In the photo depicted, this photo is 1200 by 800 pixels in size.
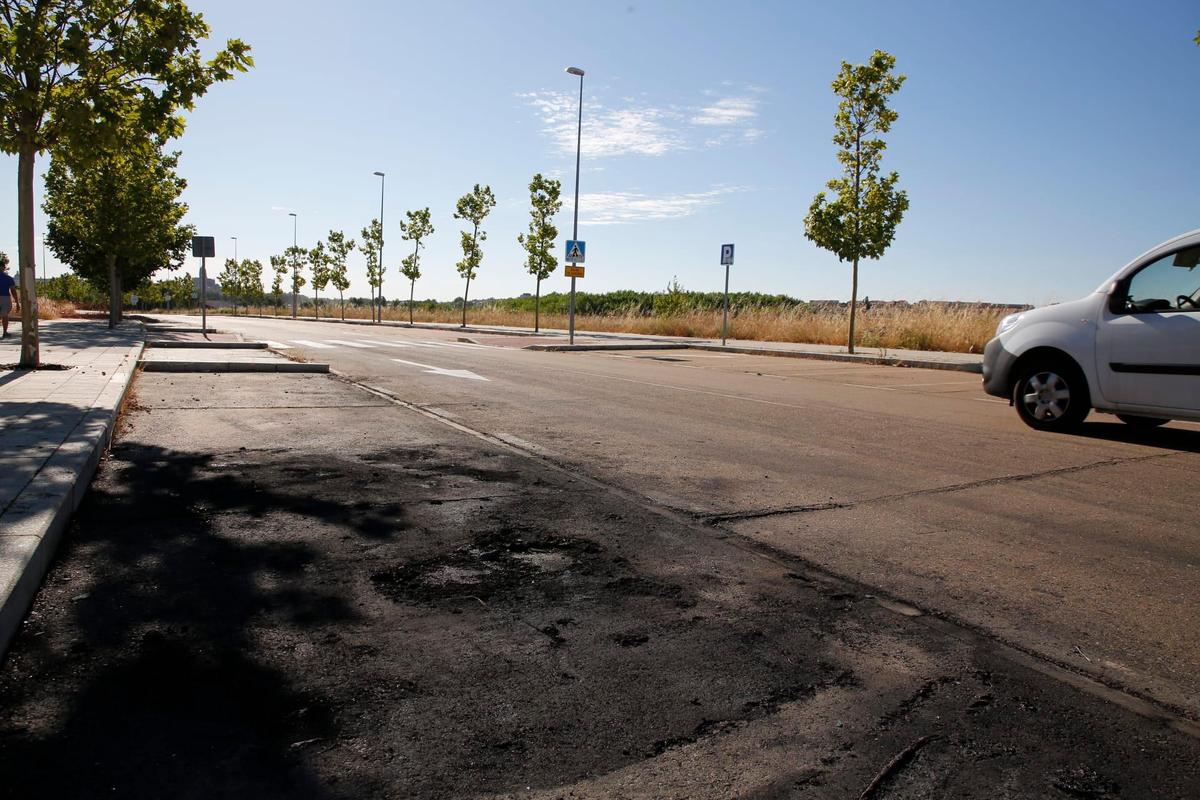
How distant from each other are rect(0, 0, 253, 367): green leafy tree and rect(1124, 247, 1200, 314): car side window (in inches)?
448

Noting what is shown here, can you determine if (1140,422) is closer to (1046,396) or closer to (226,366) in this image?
(1046,396)

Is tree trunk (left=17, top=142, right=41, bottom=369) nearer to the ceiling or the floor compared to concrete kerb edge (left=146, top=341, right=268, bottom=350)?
nearer to the ceiling

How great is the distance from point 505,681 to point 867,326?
26.2 m

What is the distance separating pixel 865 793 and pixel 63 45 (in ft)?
40.3

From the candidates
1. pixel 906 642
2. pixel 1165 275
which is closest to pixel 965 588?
pixel 906 642

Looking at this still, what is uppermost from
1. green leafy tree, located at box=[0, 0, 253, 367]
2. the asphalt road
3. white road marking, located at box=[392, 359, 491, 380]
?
green leafy tree, located at box=[0, 0, 253, 367]

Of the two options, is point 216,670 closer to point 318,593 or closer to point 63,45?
point 318,593

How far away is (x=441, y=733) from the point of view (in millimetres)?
2414

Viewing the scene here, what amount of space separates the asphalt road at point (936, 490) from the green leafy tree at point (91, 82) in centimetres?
440

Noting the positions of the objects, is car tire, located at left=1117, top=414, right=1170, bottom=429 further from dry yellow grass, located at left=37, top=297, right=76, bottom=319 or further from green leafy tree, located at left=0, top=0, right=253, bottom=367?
dry yellow grass, located at left=37, top=297, right=76, bottom=319

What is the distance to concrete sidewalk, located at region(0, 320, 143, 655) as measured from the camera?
3.31m

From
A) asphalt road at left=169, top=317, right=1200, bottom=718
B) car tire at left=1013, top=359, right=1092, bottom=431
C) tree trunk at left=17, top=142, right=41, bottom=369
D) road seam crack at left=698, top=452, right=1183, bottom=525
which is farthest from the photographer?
tree trunk at left=17, top=142, right=41, bottom=369

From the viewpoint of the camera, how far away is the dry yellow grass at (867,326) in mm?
24391

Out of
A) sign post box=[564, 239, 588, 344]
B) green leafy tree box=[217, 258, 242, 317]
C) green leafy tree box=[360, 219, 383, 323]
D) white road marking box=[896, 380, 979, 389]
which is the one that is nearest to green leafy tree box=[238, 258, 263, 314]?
green leafy tree box=[217, 258, 242, 317]
